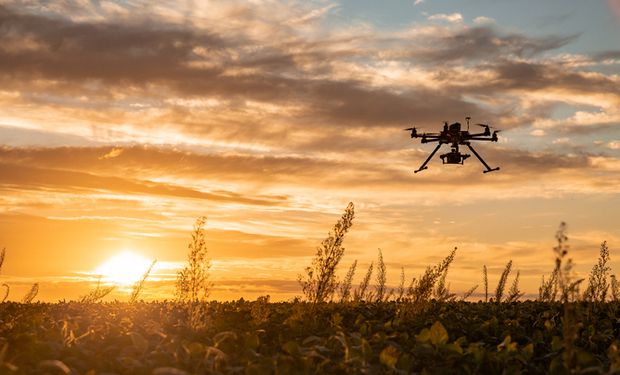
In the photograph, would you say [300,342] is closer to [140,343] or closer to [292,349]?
[292,349]

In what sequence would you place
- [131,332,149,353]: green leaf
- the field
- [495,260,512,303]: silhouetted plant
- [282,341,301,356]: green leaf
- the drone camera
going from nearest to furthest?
the field → [282,341,301,356]: green leaf → [131,332,149,353]: green leaf → [495,260,512,303]: silhouetted plant → the drone camera

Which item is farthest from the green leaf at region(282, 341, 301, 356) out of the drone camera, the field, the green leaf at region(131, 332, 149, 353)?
the drone camera

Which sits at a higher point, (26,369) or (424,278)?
(424,278)

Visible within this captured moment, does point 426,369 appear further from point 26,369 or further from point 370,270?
point 370,270

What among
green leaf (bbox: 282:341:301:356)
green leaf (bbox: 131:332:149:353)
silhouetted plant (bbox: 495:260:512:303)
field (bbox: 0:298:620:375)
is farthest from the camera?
silhouetted plant (bbox: 495:260:512:303)

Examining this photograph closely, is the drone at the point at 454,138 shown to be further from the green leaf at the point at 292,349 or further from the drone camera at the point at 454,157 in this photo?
the green leaf at the point at 292,349

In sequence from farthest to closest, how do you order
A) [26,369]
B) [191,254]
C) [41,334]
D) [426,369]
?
[191,254], [41,334], [426,369], [26,369]

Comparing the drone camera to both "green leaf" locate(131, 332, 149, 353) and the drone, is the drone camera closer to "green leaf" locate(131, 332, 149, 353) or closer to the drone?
the drone

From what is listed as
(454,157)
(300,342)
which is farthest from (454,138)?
(300,342)

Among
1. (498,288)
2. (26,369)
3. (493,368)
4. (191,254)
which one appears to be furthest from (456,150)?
(26,369)
